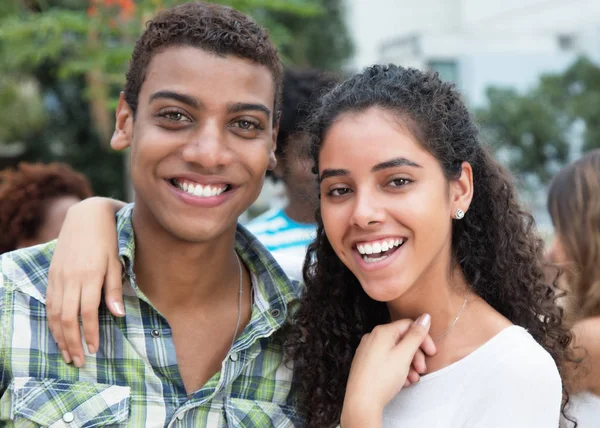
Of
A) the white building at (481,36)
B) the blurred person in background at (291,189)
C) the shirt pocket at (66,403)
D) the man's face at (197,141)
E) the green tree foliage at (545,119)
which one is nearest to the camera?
the shirt pocket at (66,403)

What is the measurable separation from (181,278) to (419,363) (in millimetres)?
848

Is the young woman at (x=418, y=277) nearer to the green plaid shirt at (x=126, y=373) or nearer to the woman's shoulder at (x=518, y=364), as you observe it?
the woman's shoulder at (x=518, y=364)

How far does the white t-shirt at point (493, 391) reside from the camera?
6.77 ft

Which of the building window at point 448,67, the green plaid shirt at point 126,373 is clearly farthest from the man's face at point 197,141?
the building window at point 448,67

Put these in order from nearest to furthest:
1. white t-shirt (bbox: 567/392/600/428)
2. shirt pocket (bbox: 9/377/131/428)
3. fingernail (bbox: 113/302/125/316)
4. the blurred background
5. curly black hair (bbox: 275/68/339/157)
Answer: shirt pocket (bbox: 9/377/131/428) < fingernail (bbox: 113/302/125/316) < white t-shirt (bbox: 567/392/600/428) < curly black hair (bbox: 275/68/339/157) < the blurred background

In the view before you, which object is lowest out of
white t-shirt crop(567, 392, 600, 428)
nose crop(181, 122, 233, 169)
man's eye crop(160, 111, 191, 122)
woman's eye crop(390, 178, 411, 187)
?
white t-shirt crop(567, 392, 600, 428)

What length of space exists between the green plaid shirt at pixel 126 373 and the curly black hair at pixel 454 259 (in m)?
0.13

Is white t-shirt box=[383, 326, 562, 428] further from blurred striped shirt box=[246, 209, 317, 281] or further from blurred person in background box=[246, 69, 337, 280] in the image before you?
blurred striped shirt box=[246, 209, 317, 281]

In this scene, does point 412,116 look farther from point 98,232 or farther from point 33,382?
point 33,382

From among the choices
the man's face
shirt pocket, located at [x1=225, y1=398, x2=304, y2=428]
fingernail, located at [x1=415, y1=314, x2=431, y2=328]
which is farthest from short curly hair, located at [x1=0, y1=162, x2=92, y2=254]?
fingernail, located at [x1=415, y1=314, x2=431, y2=328]

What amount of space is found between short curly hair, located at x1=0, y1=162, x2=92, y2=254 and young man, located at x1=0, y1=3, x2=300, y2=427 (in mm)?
1733

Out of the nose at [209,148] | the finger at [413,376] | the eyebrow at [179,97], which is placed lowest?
the finger at [413,376]

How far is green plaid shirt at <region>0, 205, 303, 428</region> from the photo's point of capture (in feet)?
7.32

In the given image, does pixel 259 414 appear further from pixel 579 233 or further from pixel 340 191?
pixel 579 233
